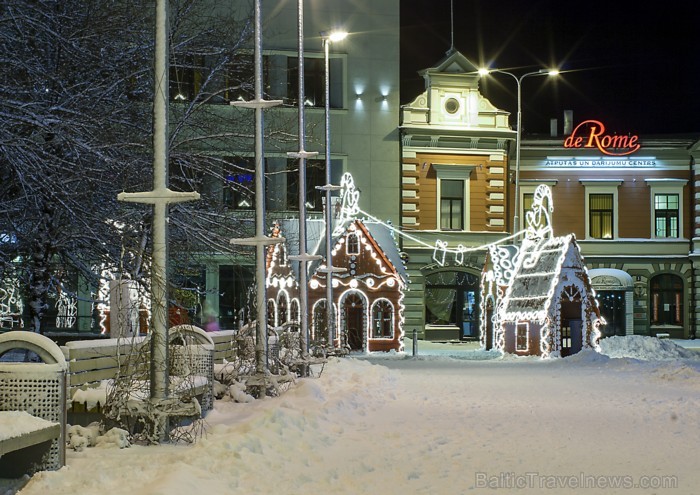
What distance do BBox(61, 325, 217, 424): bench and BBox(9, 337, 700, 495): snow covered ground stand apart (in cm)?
71

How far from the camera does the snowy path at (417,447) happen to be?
962cm

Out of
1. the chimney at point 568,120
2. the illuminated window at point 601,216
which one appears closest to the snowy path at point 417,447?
the illuminated window at point 601,216

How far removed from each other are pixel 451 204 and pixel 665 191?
1067 cm

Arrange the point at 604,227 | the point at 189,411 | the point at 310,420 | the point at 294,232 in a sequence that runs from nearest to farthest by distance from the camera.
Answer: the point at 189,411
the point at 310,420
the point at 294,232
the point at 604,227

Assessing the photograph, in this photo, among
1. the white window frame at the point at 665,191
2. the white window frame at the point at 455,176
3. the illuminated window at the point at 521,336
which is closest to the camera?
the illuminated window at the point at 521,336

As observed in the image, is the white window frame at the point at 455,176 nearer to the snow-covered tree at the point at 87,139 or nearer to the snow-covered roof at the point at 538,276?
the snow-covered roof at the point at 538,276

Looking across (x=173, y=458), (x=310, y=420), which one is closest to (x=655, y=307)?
(x=310, y=420)

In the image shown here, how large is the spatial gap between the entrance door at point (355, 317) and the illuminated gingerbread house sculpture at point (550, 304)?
5361 mm

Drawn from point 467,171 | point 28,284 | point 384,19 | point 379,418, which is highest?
point 384,19

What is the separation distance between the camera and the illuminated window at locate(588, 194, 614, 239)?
4984cm

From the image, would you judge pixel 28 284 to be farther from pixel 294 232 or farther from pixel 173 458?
pixel 294 232

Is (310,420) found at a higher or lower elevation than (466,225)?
lower

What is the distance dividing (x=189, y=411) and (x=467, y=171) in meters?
36.1

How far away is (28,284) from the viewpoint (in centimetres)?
2141
